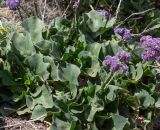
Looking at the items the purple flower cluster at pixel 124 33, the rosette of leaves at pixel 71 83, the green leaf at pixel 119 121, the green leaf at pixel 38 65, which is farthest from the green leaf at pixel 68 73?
the purple flower cluster at pixel 124 33

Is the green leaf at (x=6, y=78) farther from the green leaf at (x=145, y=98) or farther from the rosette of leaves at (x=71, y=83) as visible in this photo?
the green leaf at (x=145, y=98)

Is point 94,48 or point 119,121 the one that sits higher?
point 94,48

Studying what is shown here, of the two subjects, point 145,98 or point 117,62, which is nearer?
point 117,62

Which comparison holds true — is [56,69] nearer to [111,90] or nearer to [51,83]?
[51,83]

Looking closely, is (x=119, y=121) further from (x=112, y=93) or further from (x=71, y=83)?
(x=71, y=83)

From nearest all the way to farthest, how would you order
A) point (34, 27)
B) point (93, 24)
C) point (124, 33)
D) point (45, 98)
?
point (45, 98)
point (124, 33)
point (34, 27)
point (93, 24)

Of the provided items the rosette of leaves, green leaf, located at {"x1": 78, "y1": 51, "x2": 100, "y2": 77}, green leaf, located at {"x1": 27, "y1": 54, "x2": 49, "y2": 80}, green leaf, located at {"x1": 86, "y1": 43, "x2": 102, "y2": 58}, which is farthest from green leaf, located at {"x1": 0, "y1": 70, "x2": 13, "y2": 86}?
green leaf, located at {"x1": 86, "y1": 43, "x2": 102, "y2": 58}

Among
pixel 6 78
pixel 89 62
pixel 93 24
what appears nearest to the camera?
pixel 6 78

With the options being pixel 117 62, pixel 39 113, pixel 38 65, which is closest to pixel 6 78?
pixel 38 65
